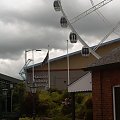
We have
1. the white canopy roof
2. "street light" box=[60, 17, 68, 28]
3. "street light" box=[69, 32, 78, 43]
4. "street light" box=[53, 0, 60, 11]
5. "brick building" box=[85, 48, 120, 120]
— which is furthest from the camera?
"street light" box=[69, 32, 78, 43]

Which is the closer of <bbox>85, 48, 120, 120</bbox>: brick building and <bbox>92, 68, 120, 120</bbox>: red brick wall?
<bbox>85, 48, 120, 120</bbox>: brick building

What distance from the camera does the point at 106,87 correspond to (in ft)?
65.4

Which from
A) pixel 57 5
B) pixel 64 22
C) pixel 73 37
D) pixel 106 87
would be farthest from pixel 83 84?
pixel 57 5

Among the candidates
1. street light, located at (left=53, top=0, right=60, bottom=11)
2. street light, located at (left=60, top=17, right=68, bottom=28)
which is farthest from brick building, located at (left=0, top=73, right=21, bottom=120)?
street light, located at (left=53, top=0, right=60, bottom=11)

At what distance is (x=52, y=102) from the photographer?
128 feet

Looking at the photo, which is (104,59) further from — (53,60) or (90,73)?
(53,60)

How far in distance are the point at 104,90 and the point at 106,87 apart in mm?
205

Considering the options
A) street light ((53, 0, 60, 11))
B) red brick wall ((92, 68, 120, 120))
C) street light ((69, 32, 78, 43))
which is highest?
street light ((53, 0, 60, 11))

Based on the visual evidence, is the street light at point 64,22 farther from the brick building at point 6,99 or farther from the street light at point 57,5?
the brick building at point 6,99

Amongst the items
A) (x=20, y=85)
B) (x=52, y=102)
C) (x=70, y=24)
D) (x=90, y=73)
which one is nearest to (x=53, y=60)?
(x=20, y=85)

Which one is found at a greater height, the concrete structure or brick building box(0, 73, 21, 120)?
the concrete structure

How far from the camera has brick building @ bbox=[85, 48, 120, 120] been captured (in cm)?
1931

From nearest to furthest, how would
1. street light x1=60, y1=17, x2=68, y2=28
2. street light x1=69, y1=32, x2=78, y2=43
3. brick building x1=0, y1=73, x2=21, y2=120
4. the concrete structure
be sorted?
A: street light x1=60, y1=17, x2=68, y2=28 → street light x1=69, y1=32, x2=78, y2=43 → brick building x1=0, y1=73, x2=21, y2=120 → the concrete structure

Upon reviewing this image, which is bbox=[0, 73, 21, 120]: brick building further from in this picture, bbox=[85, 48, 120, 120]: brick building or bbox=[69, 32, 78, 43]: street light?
bbox=[85, 48, 120, 120]: brick building
